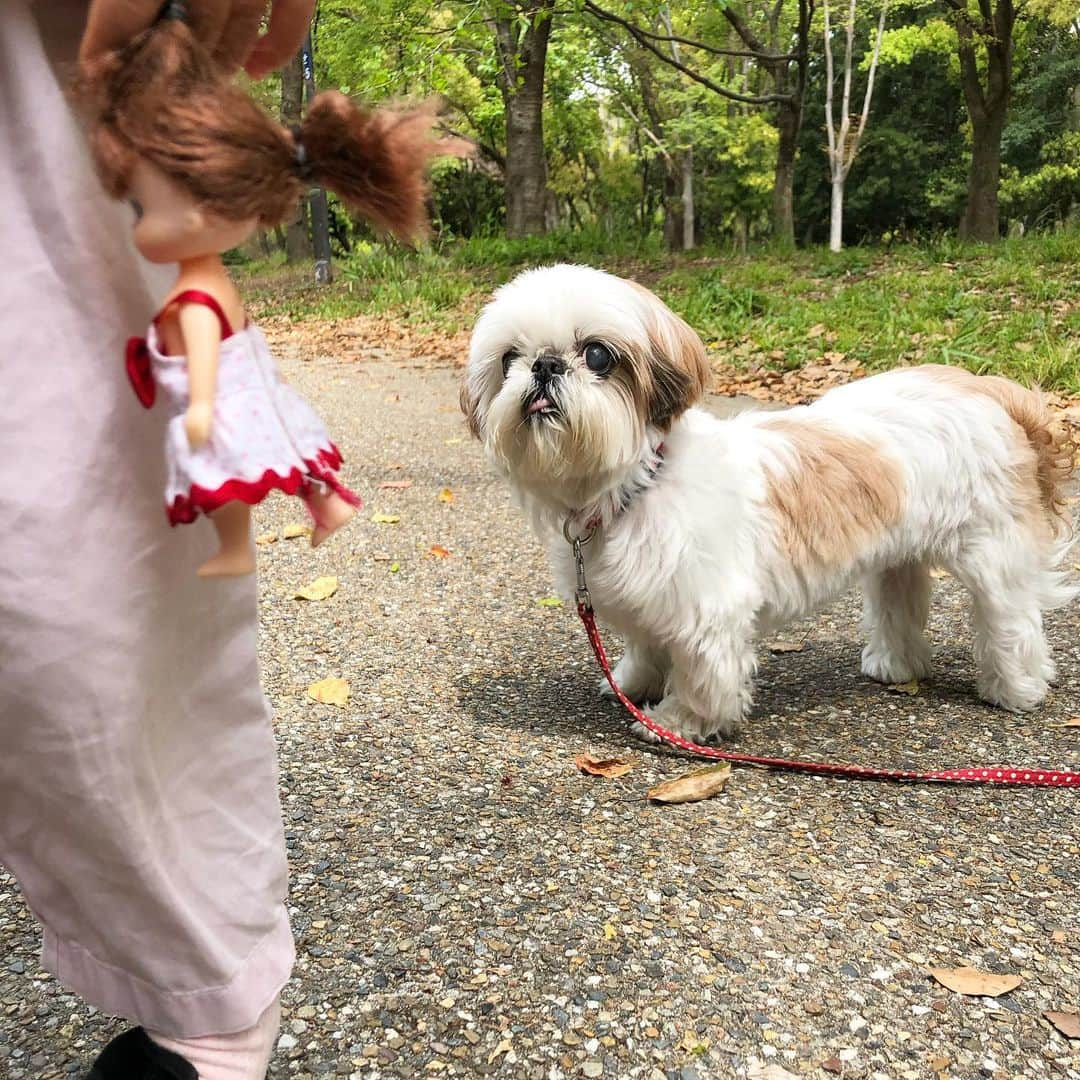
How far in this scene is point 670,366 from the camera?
2.90m

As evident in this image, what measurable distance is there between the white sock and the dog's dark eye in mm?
1914

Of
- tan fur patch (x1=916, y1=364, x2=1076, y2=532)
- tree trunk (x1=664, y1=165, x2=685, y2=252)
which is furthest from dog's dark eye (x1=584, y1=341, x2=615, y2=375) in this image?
tree trunk (x1=664, y1=165, x2=685, y2=252)

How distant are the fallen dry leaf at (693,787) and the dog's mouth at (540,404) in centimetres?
106

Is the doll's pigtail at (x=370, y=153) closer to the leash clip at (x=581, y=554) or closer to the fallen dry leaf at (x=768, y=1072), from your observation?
the fallen dry leaf at (x=768, y=1072)

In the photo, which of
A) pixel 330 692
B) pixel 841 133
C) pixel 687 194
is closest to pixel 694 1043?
pixel 330 692

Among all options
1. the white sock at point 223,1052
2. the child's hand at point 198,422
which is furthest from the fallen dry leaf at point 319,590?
the child's hand at point 198,422

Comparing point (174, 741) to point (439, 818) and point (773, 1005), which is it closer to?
point (773, 1005)

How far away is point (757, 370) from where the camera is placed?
27.5ft

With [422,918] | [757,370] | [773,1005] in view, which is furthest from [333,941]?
[757,370]

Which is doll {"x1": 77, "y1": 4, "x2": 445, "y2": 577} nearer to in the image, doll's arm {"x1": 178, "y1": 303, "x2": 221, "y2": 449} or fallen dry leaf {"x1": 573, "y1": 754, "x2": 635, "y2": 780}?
doll's arm {"x1": 178, "y1": 303, "x2": 221, "y2": 449}

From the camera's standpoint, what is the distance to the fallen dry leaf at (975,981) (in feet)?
6.51

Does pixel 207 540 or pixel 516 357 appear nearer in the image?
pixel 207 540

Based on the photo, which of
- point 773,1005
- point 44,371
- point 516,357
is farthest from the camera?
point 516,357

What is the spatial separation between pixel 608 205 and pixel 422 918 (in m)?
38.9
